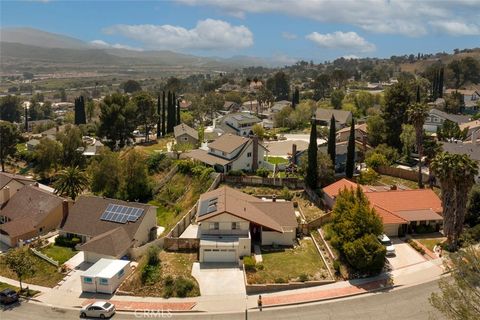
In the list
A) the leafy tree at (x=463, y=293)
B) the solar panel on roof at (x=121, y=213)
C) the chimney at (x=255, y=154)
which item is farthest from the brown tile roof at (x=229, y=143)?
the leafy tree at (x=463, y=293)

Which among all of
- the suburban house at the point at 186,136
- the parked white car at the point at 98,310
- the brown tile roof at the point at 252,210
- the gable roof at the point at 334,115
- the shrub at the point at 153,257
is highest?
the gable roof at the point at 334,115

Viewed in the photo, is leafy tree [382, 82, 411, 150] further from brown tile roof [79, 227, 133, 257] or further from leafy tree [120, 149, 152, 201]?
brown tile roof [79, 227, 133, 257]

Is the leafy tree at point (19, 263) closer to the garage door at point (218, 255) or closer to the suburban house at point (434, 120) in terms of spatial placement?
the garage door at point (218, 255)

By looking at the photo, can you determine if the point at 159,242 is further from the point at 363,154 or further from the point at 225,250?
the point at 363,154

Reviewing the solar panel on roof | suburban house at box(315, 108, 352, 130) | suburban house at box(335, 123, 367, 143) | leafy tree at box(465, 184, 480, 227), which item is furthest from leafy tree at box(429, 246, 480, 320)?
suburban house at box(315, 108, 352, 130)

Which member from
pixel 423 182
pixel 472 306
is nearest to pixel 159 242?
pixel 472 306

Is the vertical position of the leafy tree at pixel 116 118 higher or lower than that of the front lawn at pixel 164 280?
higher
